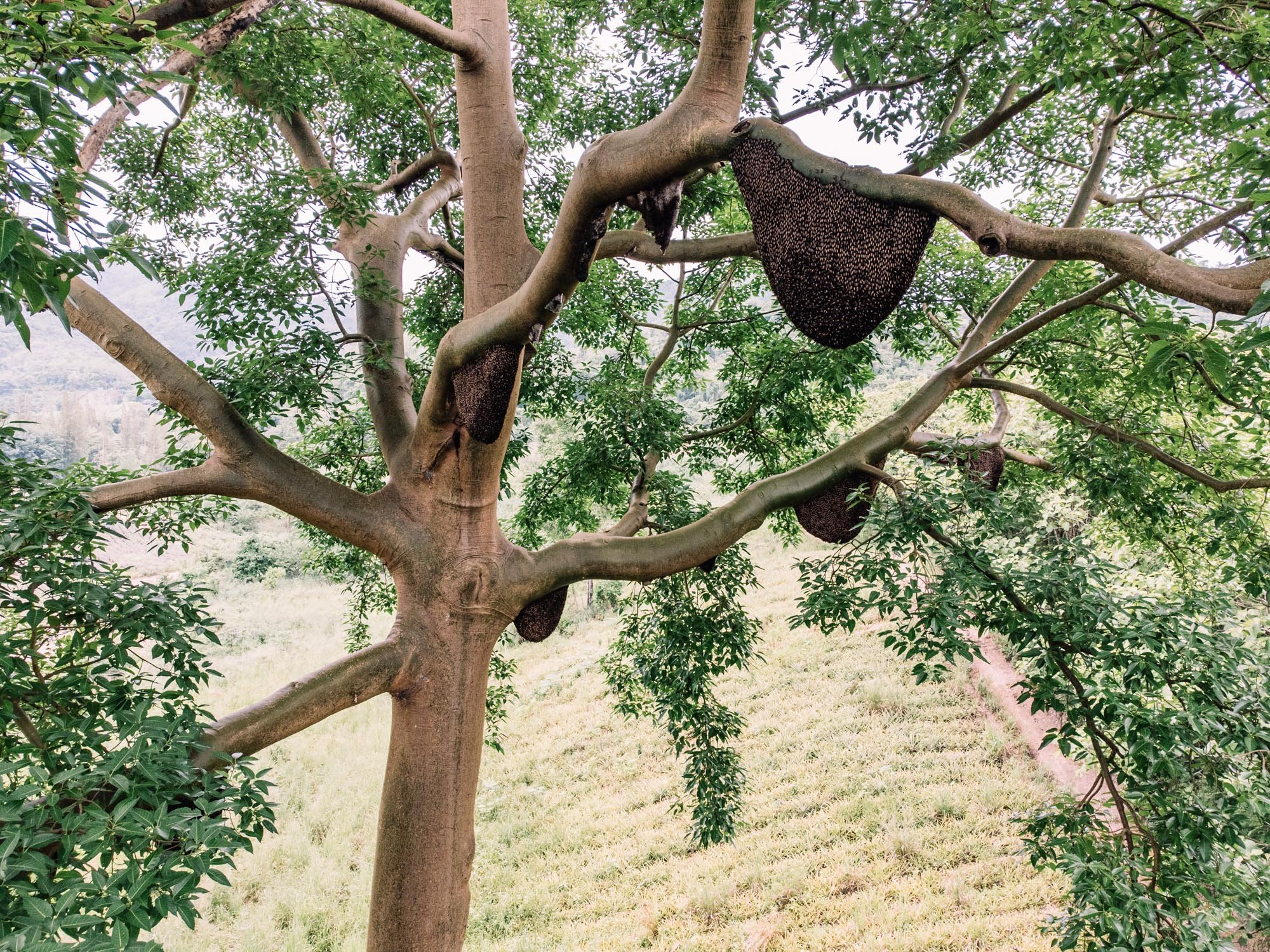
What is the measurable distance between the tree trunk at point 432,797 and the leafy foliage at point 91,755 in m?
1.09

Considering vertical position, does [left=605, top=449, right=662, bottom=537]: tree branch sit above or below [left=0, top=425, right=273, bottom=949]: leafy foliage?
above

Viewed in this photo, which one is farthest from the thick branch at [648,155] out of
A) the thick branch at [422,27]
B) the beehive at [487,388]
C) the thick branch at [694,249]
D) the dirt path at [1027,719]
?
the dirt path at [1027,719]

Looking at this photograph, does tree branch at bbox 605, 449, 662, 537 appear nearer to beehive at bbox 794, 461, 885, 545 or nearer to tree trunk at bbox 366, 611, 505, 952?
beehive at bbox 794, 461, 885, 545

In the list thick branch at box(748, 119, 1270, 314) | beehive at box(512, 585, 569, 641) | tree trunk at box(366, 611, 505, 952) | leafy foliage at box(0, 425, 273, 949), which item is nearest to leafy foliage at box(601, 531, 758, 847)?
beehive at box(512, 585, 569, 641)

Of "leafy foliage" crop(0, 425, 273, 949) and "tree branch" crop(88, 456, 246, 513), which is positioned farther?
"tree branch" crop(88, 456, 246, 513)

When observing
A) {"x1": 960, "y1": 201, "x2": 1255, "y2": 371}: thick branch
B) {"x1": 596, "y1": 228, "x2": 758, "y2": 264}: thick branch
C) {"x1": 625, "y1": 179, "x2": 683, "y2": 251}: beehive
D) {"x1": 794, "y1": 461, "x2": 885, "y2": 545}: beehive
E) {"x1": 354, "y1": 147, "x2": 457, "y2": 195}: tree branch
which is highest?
{"x1": 354, "y1": 147, "x2": 457, "y2": 195}: tree branch

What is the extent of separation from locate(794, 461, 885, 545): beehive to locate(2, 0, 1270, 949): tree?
0.8 inches

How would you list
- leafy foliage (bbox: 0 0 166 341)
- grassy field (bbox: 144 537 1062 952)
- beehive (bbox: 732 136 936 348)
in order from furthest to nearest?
grassy field (bbox: 144 537 1062 952) → beehive (bbox: 732 136 936 348) → leafy foliage (bbox: 0 0 166 341)

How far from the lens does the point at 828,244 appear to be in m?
2.06

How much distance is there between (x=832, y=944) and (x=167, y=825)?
21.5ft

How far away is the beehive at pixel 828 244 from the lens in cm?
201

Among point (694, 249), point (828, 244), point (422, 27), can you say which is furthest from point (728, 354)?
point (828, 244)

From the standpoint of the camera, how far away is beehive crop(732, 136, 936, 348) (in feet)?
6.61

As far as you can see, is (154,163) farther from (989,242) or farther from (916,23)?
(989,242)
